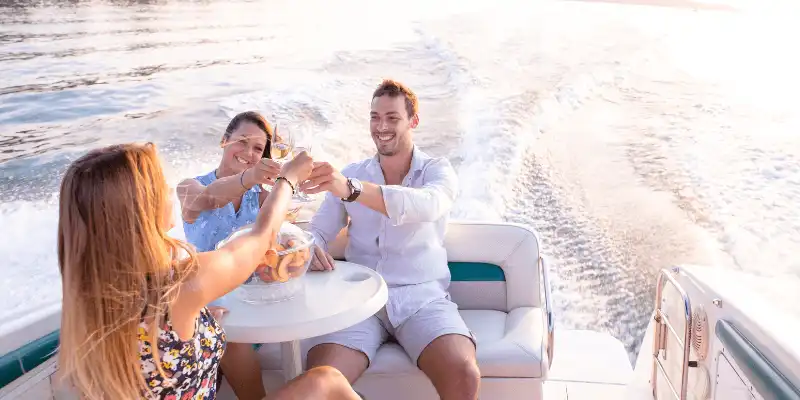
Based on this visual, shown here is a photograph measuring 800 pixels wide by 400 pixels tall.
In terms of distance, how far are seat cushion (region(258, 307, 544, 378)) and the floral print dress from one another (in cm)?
78

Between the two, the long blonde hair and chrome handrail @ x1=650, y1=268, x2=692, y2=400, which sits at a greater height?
the long blonde hair

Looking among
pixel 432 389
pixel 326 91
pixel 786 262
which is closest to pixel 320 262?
pixel 432 389

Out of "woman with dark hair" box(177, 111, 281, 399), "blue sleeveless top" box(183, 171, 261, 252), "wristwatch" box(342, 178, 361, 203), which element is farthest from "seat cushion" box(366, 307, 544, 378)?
"blue sleeveless top" box(183, 171, 261, 252)

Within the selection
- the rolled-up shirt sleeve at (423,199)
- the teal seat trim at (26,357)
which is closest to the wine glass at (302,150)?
the rolled-up shirt sleeve at (423,199)

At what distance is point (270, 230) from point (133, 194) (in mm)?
343

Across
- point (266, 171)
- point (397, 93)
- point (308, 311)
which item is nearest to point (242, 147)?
point (266, 171)

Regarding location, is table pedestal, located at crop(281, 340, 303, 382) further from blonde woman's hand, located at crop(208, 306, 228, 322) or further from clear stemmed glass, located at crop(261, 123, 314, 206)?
clear stemmed glass, located at crop(261, 123, 314, 206)

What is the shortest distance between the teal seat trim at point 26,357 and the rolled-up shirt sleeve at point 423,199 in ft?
3.03

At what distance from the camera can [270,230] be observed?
1376 millimetres

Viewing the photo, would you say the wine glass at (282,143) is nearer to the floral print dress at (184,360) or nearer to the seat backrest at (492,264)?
the floral print dress at (184,360)

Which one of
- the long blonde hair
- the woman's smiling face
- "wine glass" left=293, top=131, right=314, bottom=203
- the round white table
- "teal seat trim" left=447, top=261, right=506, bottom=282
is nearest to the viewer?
the long blonde hair

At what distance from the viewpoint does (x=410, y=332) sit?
1.99 meters

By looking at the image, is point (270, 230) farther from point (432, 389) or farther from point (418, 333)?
point (432, 389)

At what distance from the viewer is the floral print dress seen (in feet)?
3.72
